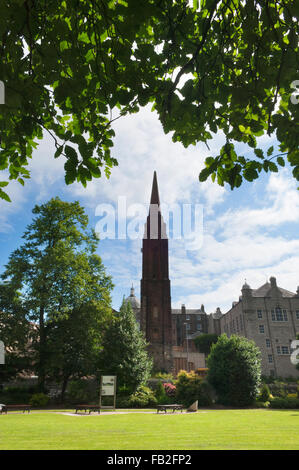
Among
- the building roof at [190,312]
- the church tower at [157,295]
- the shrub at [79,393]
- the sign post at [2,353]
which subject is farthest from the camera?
the building roof at [190,312]

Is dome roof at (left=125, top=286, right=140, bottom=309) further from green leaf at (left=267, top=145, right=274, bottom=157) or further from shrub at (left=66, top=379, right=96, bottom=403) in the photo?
green leaf at (left=267, top=145, right=274, bottom=157)

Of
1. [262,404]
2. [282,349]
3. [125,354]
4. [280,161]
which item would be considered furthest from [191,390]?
[282,349]

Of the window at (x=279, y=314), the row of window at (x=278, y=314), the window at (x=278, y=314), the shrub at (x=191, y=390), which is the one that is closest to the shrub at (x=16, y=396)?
the shrub at (x=191, y=390)

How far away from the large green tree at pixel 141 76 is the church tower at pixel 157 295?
4648cm

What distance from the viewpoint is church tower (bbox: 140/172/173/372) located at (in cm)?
4922

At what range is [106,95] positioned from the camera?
465 centimetres

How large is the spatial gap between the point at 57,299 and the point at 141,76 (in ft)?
84.5

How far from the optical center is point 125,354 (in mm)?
29859

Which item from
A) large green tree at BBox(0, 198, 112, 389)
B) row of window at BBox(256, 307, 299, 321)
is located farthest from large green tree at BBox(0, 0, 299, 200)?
row of window at BBox(256, 307, 299, 321)

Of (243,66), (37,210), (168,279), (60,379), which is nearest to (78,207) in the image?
(37,210)

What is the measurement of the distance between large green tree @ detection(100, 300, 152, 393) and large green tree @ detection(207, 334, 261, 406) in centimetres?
634

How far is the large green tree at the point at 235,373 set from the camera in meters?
26.5

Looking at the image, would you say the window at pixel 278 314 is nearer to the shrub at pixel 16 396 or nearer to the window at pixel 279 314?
the window at pixel 279 314
